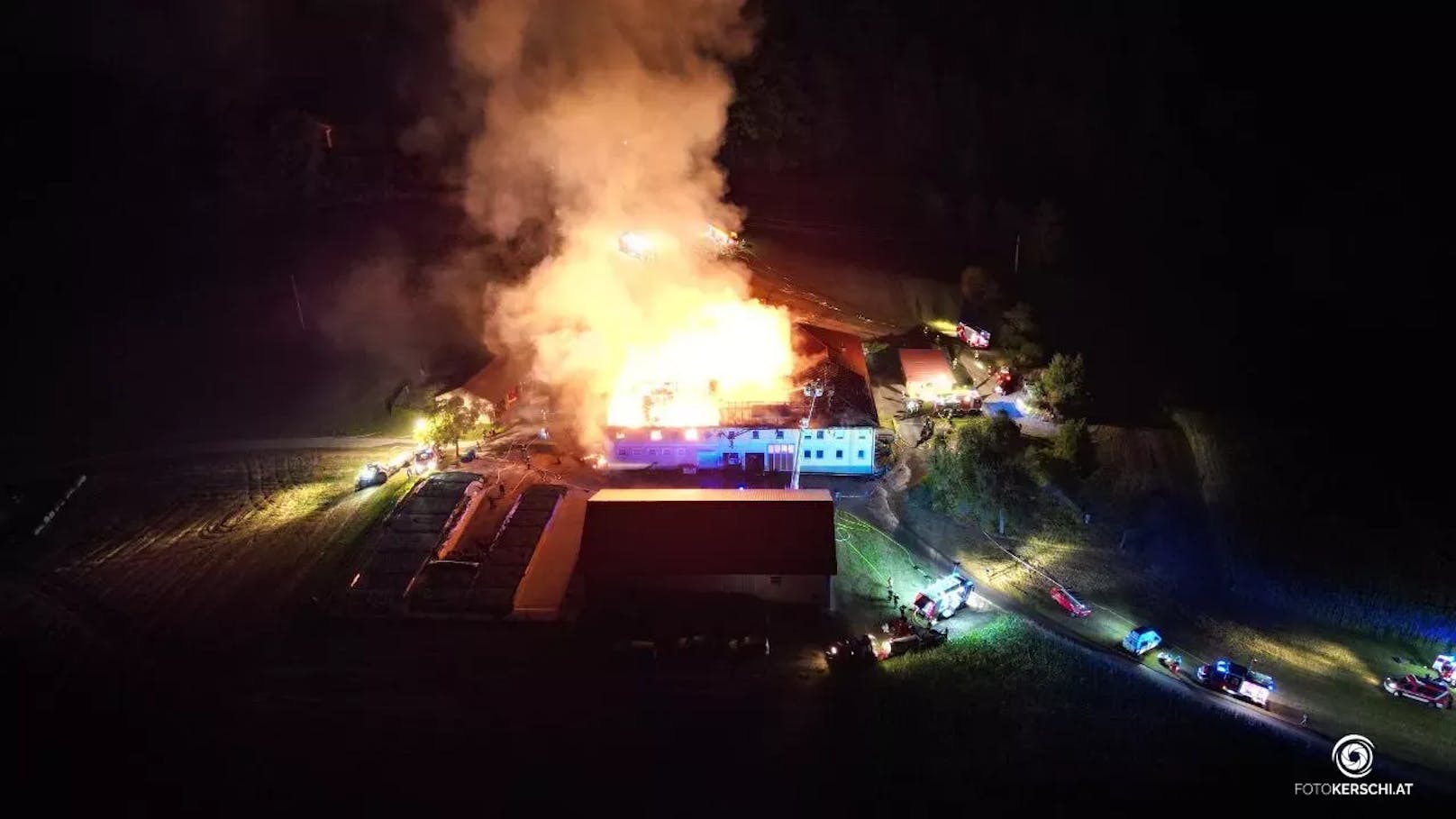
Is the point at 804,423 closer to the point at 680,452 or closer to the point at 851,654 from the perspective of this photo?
the point at 680,452

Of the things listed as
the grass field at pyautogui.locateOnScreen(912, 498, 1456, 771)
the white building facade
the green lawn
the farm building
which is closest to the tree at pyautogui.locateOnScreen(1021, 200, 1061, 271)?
the white building facade

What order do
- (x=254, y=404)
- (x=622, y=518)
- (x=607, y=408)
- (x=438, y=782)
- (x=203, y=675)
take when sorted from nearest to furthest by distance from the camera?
(x=438, y=782), (x=203, y=675), (x=622, y=518), (x=607, y=408), (x=254, y=404)

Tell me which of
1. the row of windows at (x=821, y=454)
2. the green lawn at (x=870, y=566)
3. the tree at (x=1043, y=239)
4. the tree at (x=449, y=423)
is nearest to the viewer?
the green lawn at (x=870, y=566)

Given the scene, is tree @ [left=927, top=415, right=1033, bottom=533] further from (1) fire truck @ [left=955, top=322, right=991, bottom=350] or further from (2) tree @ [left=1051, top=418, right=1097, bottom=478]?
(1) fire truck @ [left=955, top=322, right=991, bottom=350]

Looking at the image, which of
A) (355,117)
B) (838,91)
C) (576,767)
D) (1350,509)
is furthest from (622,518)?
(838,91)

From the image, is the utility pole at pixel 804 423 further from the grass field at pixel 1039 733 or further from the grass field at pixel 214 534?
the grass field at pixel 214 534

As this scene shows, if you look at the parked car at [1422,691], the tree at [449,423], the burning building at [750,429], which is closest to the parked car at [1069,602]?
the parked car at [1422,691]

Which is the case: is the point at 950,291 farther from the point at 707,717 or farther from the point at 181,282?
the point at 181,282

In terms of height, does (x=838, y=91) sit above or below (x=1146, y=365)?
above
